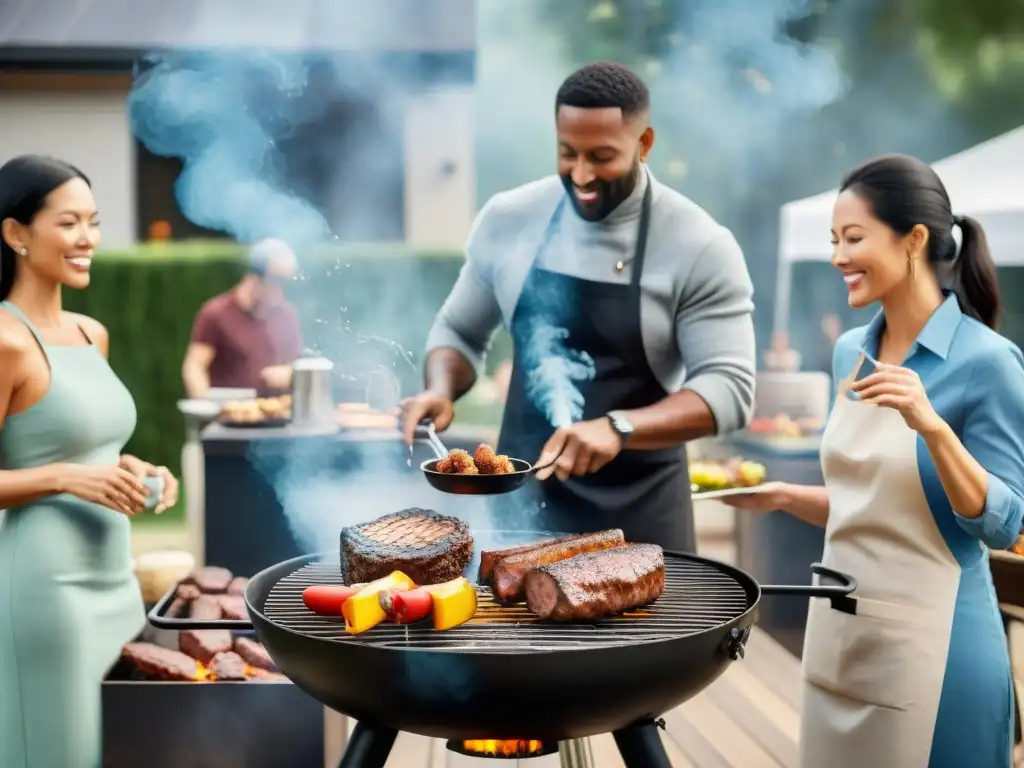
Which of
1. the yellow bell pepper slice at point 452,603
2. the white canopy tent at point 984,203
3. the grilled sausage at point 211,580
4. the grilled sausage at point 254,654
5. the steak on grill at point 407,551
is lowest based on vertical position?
the grilled sausage at point 254,654

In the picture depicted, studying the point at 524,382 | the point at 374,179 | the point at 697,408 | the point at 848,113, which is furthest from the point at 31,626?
the point at 848,113

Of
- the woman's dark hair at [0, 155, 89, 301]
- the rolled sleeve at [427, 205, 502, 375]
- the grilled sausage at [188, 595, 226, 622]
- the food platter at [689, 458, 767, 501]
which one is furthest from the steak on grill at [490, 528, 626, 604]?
the food platter at [689, 458, 767, 501]

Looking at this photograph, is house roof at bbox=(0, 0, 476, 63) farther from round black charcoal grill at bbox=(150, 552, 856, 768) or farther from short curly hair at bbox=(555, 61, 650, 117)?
round black charcoal grill at bbox=(150, 552, 856, 768)

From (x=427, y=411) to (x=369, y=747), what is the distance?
4.06 ft

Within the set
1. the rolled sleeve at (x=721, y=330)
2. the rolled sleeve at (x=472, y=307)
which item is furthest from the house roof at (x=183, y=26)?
the rolled sleeve at (x=721, y=330)

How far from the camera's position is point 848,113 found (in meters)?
11.7

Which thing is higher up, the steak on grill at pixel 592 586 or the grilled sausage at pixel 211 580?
the steak on grill at pixel 592 586

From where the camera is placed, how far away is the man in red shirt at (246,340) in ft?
19.3

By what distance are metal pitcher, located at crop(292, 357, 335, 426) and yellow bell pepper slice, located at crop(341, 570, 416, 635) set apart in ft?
9.55

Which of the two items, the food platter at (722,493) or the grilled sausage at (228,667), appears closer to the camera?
the food platter at (722,493)

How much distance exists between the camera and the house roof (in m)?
7.83

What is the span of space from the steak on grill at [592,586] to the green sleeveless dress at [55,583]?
1557 millimetres

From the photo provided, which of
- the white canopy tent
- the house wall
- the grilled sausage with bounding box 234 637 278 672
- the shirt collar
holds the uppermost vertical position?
the house wall

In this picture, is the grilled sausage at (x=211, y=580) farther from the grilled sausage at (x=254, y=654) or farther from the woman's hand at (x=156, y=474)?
the woman's hand at (x=156, y=474)
